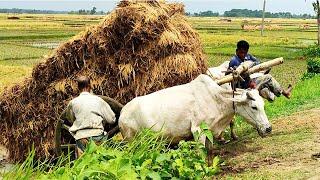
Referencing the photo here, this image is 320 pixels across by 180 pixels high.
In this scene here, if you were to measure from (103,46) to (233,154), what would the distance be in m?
2.49

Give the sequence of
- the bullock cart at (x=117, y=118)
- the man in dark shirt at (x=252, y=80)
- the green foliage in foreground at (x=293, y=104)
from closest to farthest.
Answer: the bullock cart at (x=117, y=118)
the man in dark shirt at (x=252, y=80)
the green foliage in foreground at (x=293, y=104)

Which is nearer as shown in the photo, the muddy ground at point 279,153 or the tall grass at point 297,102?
Result: the muddy ground at point 279,153

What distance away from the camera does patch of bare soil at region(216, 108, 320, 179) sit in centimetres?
575

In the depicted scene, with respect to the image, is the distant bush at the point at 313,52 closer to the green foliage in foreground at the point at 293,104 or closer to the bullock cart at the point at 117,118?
the green foliage in foreground at the point at 293,104

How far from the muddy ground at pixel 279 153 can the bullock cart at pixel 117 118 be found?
3.69 ft

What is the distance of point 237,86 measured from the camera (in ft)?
22.4

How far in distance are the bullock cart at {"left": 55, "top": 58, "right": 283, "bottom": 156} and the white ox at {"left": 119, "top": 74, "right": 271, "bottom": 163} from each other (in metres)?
0.25

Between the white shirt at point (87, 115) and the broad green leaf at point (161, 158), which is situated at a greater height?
the broad green leaf at point (161, 158)

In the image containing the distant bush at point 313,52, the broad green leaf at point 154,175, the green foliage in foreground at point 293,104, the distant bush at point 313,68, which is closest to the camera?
the broad green leaf at point 154,175

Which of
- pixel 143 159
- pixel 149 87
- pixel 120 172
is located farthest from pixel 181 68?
pixel 120 172

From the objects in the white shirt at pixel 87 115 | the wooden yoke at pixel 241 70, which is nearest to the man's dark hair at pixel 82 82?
the white shirt at pixel 87 115

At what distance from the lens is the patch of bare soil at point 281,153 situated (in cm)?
575

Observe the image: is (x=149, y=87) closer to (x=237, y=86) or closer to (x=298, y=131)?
(x=237, y=86)

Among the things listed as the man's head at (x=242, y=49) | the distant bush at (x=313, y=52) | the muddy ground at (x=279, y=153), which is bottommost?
the distant bush at (x=313, y=52)
